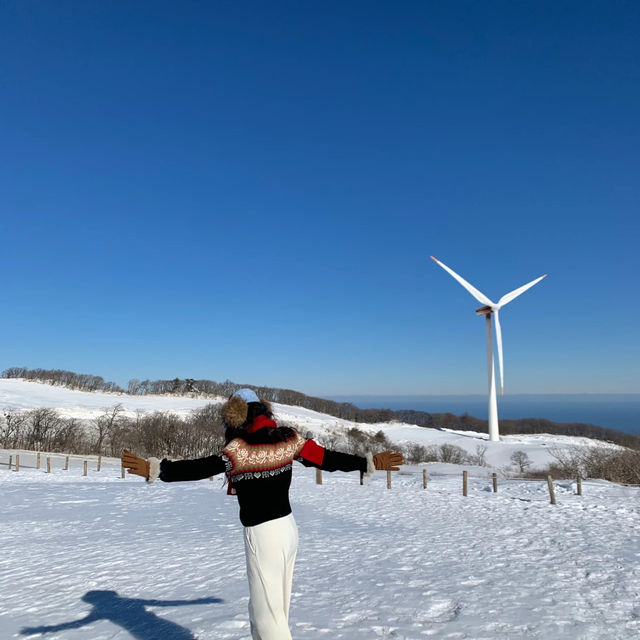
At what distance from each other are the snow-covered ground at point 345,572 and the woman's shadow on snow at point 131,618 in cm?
3

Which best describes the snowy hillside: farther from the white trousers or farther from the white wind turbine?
the white trousers

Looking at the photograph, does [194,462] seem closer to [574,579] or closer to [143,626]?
[143,626]

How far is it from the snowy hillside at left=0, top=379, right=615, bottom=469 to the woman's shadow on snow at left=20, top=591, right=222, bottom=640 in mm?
64779

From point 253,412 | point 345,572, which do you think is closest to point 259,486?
point 253,412

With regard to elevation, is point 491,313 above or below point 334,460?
above

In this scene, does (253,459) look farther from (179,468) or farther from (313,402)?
(313,402)

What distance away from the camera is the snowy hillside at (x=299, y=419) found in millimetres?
74562

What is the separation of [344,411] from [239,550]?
161m

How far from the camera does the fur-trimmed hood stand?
4215 mm

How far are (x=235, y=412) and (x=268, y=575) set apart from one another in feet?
4.46

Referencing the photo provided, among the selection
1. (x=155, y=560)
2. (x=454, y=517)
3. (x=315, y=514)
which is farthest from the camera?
(x=315, y=514)

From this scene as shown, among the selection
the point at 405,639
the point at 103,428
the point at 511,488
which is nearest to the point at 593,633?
the point at 405,639

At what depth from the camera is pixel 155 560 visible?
405 inches

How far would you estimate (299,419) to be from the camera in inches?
4496
